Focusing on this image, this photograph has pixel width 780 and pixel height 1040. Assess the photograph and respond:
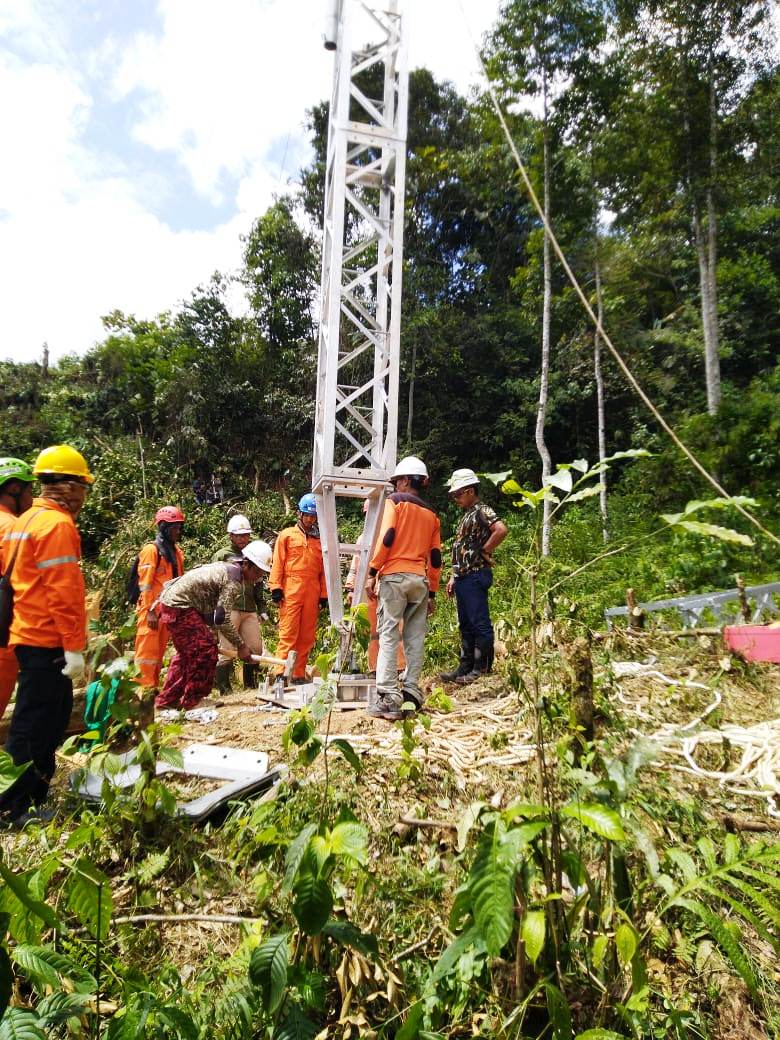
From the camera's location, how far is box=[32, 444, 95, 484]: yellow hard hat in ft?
10.5

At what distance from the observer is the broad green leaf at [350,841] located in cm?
144

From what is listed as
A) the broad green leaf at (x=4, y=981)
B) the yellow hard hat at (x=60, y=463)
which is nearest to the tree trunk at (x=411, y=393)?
the yellow hard hat at (x=60, y=463)

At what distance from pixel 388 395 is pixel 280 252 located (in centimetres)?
1304

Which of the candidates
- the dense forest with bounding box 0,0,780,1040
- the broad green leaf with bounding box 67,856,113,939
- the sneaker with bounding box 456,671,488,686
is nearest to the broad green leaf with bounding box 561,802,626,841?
the dense forest with bounding box 0,0,780,1040

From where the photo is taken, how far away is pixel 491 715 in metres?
3.32

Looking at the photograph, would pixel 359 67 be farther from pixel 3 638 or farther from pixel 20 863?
pixel 20 863

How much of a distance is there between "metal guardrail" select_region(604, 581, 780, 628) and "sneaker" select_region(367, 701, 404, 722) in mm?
1892

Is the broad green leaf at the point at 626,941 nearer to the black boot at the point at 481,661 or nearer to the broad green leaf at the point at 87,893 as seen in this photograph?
the broad green leaf at the point at 87,893

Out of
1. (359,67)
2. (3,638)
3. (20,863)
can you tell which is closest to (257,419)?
(359,67)

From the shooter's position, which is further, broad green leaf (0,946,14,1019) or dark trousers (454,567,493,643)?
dark trousers (454,567,493,643)

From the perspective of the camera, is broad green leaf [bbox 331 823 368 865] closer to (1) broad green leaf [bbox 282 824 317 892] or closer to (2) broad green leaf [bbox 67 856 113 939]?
(1) broad green leaf [bbox 282 824 317 892]

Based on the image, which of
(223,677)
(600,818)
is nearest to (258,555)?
(223,677)

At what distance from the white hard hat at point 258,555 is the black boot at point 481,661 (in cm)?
202

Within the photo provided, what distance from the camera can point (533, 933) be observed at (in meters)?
1.32
